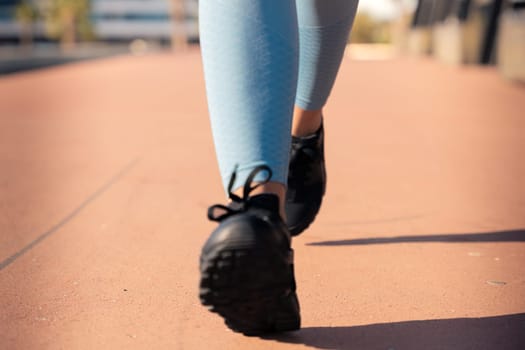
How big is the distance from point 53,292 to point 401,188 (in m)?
1.56

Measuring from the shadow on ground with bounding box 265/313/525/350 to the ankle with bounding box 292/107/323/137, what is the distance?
0.52 m

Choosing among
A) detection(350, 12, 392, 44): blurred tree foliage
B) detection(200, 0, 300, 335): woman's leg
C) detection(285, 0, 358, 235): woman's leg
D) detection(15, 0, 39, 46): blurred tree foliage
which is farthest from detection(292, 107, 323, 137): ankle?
detection(15, 0, 39, 46): blurred tree foliage

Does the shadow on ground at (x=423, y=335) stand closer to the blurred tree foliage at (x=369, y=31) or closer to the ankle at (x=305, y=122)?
the ankle at (x=305, y=122)

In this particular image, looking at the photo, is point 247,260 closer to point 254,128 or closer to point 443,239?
point 254,128

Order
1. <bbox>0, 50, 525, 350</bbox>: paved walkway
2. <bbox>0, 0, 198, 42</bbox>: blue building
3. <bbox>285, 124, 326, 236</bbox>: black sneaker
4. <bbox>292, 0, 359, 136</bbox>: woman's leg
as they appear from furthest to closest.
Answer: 1. <bbox>0, 0, 198, 42</bbox>: blue building
2. <bbox>285, 124, 326, 236</bbox>: black sneaker
3. <bbox>292, 0, 359, 136</bbox>: woman's leg
4. <bbox>0, 50, 525, 350</bbox>: paved walkway

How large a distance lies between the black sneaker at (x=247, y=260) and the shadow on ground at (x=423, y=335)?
0.15 m

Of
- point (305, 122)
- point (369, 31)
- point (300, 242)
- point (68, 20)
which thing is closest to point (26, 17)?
point (68, 20)

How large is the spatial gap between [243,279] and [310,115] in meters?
0.71

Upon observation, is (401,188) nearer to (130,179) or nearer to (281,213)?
(130,179)

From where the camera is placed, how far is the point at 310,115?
1730mm

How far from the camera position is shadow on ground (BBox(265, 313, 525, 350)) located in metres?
1.25

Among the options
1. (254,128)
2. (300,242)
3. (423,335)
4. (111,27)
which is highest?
(254,128)

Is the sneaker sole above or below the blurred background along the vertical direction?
above

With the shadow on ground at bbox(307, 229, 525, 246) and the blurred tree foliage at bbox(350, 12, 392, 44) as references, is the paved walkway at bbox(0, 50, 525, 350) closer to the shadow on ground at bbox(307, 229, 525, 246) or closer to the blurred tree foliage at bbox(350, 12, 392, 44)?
the shadow on ground at bbox(307, 229, 525, 246)
